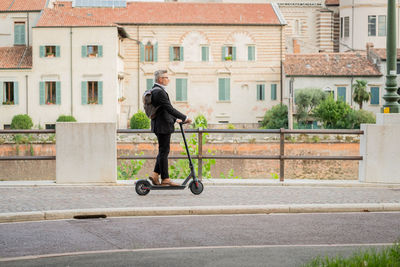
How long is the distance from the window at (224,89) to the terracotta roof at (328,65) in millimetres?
4933

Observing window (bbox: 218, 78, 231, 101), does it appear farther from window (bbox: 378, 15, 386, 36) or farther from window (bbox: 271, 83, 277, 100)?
window (bbox: 378, 15, 386, 36)

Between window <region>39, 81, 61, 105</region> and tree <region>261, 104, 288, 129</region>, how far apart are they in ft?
52.5

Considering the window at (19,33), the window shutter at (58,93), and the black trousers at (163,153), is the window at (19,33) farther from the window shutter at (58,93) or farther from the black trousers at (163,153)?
the black trousers at (163,153)

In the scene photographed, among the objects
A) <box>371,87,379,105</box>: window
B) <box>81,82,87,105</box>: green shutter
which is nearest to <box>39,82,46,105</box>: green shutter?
<box>81,82,87,105</box>: green shutter

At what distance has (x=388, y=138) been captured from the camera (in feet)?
46.9

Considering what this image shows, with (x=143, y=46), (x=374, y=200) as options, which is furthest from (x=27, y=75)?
(x=374, y=200)

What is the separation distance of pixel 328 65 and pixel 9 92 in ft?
85.9

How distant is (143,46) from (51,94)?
10.3m

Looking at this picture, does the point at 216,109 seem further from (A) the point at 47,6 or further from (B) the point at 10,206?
(B) the point at 10,206

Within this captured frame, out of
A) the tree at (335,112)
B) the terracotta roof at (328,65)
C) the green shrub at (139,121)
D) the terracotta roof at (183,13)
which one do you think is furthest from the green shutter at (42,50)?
the tree at (335,112)

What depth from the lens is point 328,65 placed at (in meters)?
62.0

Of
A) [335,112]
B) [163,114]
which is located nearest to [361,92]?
[335,112]

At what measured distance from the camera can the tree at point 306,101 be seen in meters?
58.8

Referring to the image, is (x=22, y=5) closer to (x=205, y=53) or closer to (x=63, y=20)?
(x=63, y=20)
